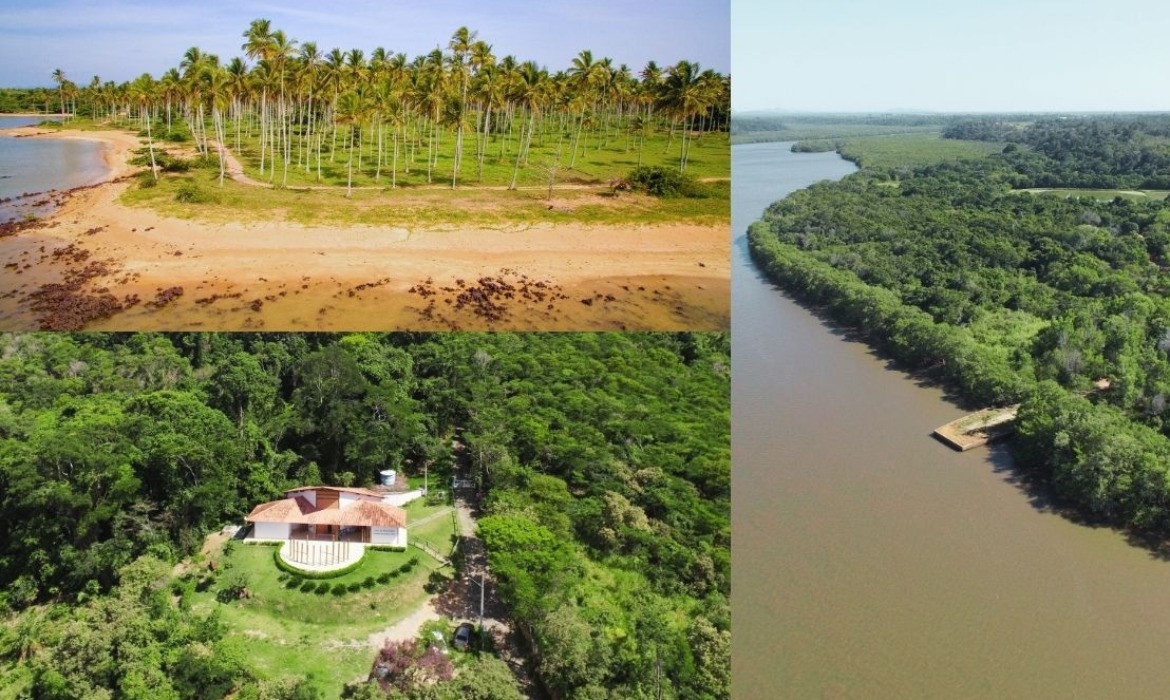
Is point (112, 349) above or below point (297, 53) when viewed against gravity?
below

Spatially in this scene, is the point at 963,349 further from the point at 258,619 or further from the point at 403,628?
the point at 258,619

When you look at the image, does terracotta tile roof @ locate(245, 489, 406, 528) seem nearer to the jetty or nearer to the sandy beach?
the sandy beach

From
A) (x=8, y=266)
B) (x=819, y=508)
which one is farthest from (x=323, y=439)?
(x=819, y=508)

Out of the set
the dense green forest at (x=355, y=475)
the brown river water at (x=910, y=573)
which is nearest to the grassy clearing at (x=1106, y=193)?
the brown river water at (x=910, y=573)

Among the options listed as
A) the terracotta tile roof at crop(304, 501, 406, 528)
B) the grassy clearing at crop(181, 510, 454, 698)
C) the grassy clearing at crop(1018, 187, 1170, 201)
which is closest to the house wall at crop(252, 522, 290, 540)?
the grassy clearing at crop(181, 510, 454, 698)

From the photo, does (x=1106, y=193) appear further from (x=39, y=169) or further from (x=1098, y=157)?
(x=39, y=169)

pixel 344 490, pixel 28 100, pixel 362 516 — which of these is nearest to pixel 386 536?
pixel 362 516
